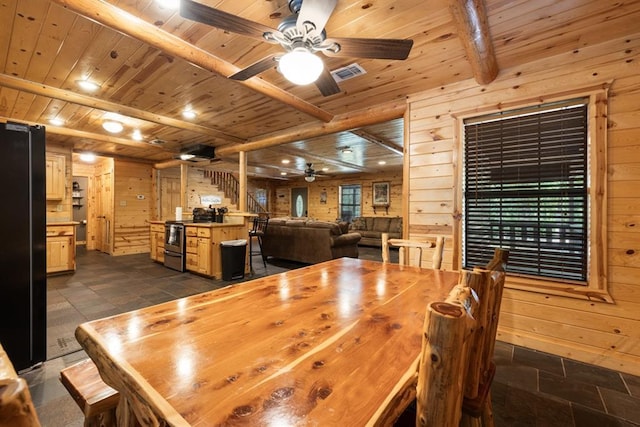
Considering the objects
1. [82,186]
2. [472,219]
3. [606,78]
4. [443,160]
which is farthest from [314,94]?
[82,186]

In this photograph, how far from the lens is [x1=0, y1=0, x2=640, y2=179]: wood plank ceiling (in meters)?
1.83

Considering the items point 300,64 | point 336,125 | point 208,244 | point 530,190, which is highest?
point 336,125

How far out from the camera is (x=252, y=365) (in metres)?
0.75

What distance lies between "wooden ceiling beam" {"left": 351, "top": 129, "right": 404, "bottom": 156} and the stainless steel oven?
3.44 m

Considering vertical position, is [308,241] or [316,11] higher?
[316,11]

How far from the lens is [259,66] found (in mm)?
1979

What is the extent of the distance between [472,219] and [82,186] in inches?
402

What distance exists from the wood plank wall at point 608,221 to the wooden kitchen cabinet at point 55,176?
689 centimetres

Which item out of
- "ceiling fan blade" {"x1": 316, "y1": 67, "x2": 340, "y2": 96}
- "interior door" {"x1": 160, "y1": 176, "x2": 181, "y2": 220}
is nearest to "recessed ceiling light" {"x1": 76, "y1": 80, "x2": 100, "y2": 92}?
"ceiling fan blade" {"x1": 316, "y1": 67, "x2": 340, "y2": 96}

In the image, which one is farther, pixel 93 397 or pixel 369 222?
pixel 369 222

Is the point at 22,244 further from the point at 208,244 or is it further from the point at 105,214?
the point at 105,214

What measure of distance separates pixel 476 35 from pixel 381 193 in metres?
8.02

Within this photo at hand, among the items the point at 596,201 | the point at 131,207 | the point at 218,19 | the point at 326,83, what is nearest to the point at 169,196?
the point at 131,207

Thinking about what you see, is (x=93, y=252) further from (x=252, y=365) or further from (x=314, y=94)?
(x=252, y=365)
